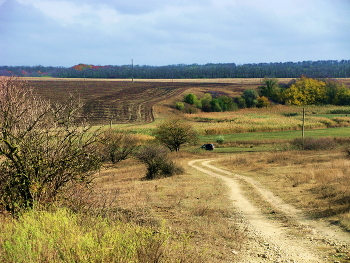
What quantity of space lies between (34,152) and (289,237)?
7979 mm

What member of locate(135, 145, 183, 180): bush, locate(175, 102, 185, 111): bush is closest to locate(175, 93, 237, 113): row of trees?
locate(175, 102, 185, 111): bush

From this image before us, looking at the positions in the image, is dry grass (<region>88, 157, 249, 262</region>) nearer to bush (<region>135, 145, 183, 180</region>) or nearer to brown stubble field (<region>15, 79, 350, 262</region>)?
brown stubble field (<region>15, 79, 350, 262</region>)

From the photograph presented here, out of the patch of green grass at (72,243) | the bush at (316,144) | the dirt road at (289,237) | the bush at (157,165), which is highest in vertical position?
the patch of green grass at (72,243)

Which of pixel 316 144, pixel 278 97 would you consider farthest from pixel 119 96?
pixel 316 144

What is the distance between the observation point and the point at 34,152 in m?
11.1

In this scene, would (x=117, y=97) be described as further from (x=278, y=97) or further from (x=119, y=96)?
(x=278, y=97)

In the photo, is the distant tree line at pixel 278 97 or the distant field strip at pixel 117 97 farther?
the distant tree line at pixel 278 97

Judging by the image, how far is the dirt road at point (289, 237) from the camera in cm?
1073

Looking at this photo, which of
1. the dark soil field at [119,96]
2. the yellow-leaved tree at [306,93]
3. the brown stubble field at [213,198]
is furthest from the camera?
the yellow-leaved tree at [306,93]

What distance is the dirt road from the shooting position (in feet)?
35.2

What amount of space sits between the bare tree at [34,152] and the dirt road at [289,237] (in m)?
5.11

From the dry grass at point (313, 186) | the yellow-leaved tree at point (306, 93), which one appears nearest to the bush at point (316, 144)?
the dry grass at point (313, 186)

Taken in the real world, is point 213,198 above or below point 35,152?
below

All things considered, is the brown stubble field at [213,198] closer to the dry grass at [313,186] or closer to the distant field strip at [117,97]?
the dry grass at [313,186]
